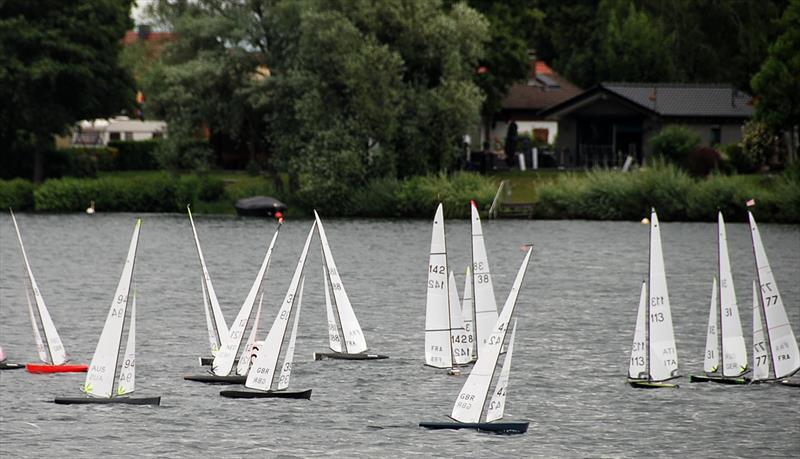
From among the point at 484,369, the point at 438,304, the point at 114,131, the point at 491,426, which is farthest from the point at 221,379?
the point at 114,131

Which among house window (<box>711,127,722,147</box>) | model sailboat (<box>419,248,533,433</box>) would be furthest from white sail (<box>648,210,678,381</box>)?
house window (<box>711,127,722,147</box>)

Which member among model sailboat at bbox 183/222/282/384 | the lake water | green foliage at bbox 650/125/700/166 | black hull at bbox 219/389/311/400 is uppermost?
green foliage at bbox 650/125/700/166

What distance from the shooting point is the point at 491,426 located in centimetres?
3181

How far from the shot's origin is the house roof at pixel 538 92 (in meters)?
135

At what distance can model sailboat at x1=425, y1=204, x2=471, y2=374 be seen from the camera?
34469 mm

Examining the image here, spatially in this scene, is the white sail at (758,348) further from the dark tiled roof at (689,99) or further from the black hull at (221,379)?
the dark tiled roof at (689,99)

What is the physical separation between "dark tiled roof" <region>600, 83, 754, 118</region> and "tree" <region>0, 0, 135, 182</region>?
126 feet

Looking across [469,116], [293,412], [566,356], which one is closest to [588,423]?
[293,412]

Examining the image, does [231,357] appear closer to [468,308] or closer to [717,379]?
[468,308]

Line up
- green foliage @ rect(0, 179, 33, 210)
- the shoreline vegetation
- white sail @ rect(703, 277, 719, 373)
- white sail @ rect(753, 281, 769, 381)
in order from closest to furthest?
white sail @ rect(753, 281, 769, 381)
white sail @ rect(703, 277, 719, 373)
the shoreline vegetation
green foliage @ rect(0, 179, 33, 210)

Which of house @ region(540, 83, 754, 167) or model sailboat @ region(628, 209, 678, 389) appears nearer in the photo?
model sailboat @ region(628, 209, 678, 389)

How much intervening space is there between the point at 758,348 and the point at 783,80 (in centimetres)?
5991

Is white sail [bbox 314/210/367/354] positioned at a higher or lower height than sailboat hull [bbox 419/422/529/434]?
higher

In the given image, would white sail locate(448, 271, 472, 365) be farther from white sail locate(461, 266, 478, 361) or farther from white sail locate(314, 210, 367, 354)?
white sail locate(314, 210, 367, 354)
